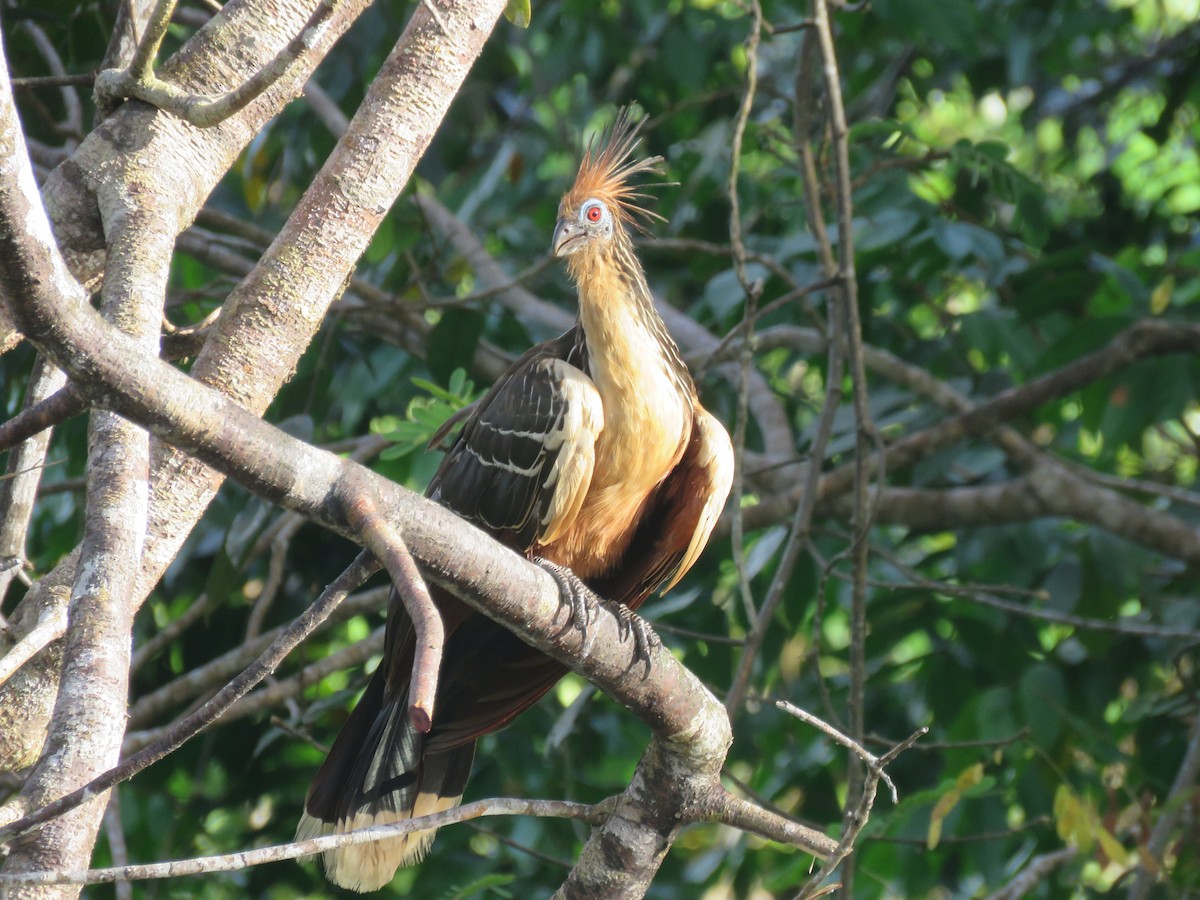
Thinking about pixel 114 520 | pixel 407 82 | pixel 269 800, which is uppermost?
pixel 407 82

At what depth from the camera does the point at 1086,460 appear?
465 centimetres

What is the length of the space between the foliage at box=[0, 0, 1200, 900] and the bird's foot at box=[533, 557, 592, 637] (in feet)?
2.85

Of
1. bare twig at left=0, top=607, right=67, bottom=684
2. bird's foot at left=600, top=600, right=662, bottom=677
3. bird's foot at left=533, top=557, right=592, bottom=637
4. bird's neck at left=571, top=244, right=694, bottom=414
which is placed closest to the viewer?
bare twig at left=0, top=607, right=67, bottom=684

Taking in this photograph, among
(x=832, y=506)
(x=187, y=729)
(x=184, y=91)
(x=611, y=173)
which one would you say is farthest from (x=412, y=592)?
(x=832, y=506)

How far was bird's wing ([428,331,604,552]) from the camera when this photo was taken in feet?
9.52

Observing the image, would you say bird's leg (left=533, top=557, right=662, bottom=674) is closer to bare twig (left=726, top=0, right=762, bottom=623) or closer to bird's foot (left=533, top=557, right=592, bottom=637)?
bird's foot (left=533, top=557, right=592, bottom=637)

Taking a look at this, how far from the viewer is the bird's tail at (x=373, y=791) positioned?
117 inches

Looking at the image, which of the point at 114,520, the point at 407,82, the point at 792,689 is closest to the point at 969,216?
the point at 792,689

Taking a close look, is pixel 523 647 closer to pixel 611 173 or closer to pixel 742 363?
pixel 742 363

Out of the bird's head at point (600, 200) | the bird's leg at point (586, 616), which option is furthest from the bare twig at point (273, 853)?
the bird's head at point (600, 200)

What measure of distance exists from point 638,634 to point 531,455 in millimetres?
620

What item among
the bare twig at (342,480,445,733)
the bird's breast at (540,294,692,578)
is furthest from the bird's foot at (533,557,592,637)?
the bare twig at (342,480,445,733)

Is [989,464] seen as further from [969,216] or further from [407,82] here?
[407,82]

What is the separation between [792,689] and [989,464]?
4.79 feet
